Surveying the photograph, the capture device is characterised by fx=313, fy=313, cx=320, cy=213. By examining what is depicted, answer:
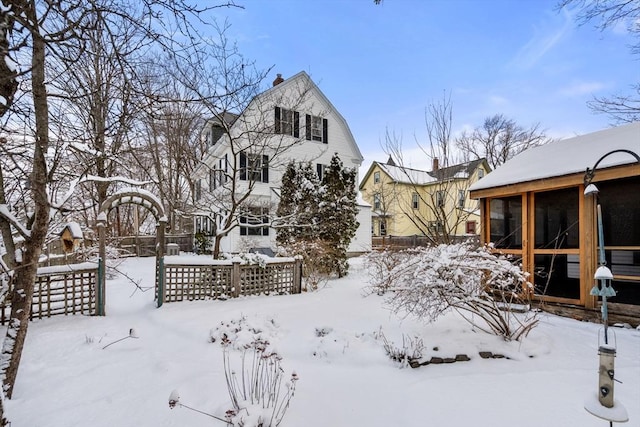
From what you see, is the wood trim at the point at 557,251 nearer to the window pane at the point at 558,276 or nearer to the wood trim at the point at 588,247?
the wood trim at the point at 588,247

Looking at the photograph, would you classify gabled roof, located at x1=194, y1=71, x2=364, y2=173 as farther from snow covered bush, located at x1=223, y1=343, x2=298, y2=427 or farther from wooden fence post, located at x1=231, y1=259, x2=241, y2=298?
snow covered bush, located at x1=223, y1=343, x2=298, y2=427

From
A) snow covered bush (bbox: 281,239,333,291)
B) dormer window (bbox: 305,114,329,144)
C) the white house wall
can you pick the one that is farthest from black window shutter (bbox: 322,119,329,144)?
snow covered bush (bbox: 281,239,333,291)

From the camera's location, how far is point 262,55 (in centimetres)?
800

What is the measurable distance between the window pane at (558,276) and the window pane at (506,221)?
0.60 metres

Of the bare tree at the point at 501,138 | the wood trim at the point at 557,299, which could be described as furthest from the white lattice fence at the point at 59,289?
the bare tree at the point at 501,138

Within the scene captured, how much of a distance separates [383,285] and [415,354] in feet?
10.4

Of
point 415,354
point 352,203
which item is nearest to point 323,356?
point 415,354

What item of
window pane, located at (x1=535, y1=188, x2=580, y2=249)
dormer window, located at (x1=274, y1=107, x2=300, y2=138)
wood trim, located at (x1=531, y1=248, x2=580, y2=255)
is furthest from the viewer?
dormer window, located at (x1=274, y1=107, x2=300, y2=138)

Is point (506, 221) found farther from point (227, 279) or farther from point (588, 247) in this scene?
point (227, 279)

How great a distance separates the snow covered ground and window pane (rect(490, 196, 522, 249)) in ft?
6.72

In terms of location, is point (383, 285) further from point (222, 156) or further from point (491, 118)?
point (491, 118)

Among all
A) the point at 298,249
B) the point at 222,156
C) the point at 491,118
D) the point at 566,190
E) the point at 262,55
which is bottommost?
the point at 298,249

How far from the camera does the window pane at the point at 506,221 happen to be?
707 cm

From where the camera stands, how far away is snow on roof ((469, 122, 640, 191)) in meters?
5.60
